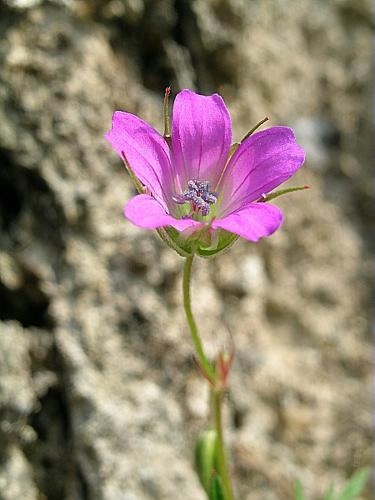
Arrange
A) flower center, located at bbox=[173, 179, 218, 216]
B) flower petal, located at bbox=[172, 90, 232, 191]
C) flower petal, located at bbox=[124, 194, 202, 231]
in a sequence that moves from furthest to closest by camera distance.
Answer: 1. flower center, located at bbox=[173, 179, 218, 216]
2. flower petal, located at bbox=[172, 90, 232, 191]
3. flower petal, located at bbox=[124, 194, 202, 231]

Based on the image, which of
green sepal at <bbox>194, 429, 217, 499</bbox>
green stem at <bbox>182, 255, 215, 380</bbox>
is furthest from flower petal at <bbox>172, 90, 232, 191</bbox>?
green sepal at <bbox>194, 429, 217, 499</bbox>

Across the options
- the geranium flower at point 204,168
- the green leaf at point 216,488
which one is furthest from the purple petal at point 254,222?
the green leaf at point 216,488

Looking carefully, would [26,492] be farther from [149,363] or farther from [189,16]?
[189,16]

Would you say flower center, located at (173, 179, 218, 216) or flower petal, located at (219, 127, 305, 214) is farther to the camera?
flower center, located at (173, 179, 218, 216)

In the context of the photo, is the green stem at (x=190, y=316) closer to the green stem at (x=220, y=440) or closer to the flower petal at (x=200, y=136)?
the green stem at (x=220, y=440)

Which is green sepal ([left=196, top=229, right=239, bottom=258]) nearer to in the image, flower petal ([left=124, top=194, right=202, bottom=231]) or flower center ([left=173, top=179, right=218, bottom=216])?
flower petal ([left=124, top=194, right=202, bottom=231])

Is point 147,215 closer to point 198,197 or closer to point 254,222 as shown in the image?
point 254,222

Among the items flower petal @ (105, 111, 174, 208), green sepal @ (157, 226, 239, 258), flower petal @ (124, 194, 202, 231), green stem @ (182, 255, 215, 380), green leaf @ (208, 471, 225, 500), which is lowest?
green leaf @ (208, 471, 225, 500)

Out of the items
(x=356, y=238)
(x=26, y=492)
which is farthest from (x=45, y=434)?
(x=356, y=238)
